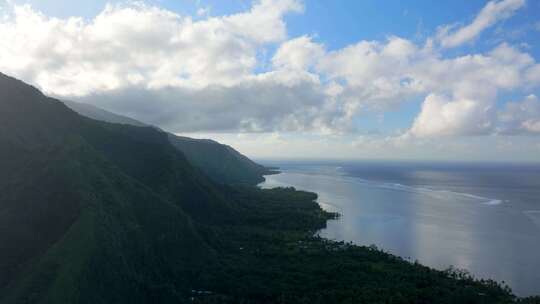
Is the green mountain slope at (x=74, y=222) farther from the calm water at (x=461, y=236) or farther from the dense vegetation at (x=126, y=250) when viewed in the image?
the calm water at (x=461, y=236)

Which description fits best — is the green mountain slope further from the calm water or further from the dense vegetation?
the calm water

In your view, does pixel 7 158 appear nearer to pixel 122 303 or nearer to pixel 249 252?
pixel 122 303

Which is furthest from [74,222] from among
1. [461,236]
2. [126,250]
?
[461,236]

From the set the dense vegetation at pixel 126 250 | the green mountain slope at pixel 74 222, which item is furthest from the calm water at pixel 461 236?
the green mountain slope at pixel 74 222

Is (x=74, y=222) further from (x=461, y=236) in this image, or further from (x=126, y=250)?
(x=461, y=236)

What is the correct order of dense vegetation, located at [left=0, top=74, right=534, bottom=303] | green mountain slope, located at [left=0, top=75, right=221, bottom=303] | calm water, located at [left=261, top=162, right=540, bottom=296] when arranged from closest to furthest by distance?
green mountain slope, located at [left=0, top=75, right=221, bottom=303]
dense vegetation, located at [left=0, top=74, right=534, bottom=303]
calm water, located at [left=261, top=162, right=540, bottom=296]

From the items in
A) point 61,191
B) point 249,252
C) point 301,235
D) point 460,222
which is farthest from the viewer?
point 460,222

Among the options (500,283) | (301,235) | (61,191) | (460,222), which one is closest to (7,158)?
(61,191)

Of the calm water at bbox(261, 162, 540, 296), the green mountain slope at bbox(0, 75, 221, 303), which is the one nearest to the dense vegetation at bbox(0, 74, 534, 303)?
the green mountain slope at bbox(0, 75, 221, 303)
